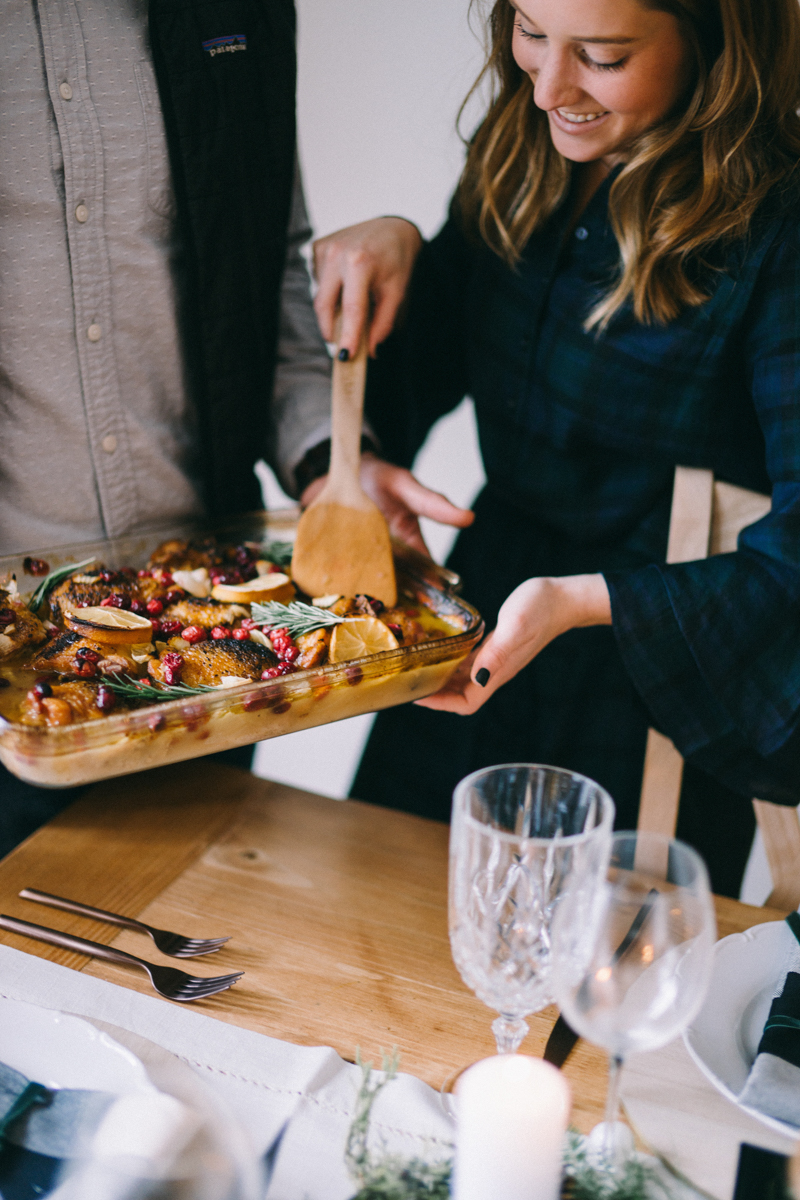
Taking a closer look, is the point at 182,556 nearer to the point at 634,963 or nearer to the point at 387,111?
the point at 634,963

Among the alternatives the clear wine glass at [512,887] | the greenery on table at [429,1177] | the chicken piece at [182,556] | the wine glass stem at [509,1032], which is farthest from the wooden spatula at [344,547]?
the greenery on table at [429,1177]

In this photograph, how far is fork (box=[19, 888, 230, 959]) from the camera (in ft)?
3.55

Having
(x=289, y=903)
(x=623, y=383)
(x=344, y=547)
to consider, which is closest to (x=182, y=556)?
(x=344, y=547)

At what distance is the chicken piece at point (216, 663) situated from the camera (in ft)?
3.81

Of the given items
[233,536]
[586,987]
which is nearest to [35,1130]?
[586,987]

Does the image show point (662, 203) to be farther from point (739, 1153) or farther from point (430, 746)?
point (739, 1153)

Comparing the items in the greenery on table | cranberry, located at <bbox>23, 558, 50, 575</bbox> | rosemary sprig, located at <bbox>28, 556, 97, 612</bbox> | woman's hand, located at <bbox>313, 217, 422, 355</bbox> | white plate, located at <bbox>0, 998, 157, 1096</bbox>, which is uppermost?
woman's hand, located at <bbox>313, 217, 422, 355</bbox>

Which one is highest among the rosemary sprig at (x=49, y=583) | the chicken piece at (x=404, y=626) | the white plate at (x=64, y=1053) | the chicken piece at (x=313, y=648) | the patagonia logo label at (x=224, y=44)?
the patagonia logo label at (x=224, y=44)

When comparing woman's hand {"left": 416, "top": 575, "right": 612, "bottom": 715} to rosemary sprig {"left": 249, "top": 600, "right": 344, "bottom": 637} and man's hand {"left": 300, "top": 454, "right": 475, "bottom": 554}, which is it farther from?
man's hand {"left": 300, "top": 454, "right": 475, "bottom": 554}

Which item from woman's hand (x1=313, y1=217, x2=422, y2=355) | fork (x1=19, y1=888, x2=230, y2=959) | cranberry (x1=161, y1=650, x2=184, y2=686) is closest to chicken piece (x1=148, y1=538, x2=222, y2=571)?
cranberry (x1=161, y1=650, x2=184, y2=686)

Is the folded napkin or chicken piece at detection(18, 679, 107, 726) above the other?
chicken piece at detection(18, 679, 107, 726)

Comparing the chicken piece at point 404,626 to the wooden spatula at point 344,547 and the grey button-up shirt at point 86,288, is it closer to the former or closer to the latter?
the wooden spatula at point 344,547

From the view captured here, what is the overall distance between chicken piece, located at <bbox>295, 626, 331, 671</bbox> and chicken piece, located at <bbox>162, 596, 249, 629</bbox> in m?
0.12

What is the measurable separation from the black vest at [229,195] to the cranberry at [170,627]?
478 millimetres
